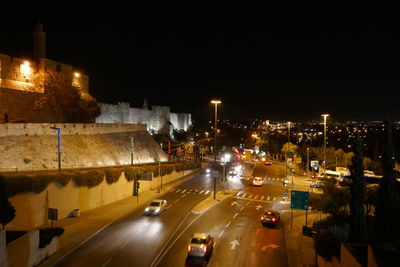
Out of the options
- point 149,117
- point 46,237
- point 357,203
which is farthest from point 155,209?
point 149,117

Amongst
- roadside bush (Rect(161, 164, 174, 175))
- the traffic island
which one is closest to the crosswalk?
the traffic island

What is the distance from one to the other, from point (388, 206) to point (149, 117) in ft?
207

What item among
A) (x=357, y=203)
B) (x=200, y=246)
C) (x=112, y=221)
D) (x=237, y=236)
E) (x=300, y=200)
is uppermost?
(x=357, y=203)

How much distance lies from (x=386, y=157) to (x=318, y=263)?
6.46 meters

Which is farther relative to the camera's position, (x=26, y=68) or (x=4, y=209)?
(x=26, y=68)

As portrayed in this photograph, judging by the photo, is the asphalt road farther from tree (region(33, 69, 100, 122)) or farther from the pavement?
tree (region(33, 69, 100, 122))

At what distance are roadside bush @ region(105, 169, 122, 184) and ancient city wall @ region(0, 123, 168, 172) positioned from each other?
404 cm

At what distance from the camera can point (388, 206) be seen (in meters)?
13.9

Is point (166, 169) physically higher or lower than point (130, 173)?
lower

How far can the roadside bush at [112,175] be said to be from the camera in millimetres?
29766

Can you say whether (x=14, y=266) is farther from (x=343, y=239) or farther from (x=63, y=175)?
(x=343, y=239)

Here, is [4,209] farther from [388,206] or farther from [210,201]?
[388,206]

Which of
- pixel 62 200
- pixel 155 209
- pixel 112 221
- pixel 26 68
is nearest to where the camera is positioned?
pixel 112 221

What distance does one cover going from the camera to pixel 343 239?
15.4 metres
